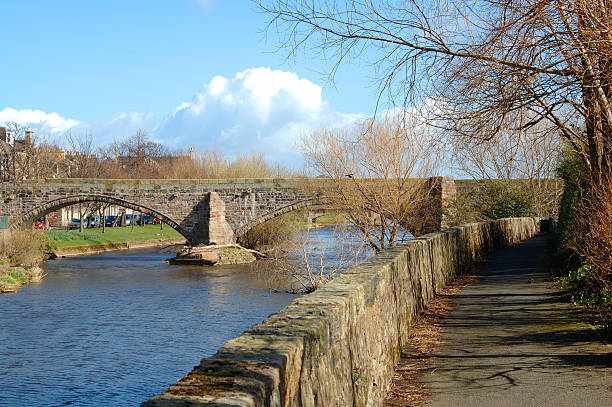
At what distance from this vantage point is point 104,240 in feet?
140

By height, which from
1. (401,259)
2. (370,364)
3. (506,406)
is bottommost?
(506,406)

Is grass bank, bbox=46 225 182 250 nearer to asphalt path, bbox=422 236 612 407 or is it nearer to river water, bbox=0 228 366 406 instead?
river water, bbox=0 228 366 406

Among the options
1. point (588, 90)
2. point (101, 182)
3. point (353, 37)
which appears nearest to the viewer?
point (353, 37)

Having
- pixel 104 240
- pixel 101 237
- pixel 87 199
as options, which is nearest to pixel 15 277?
pixel 87 199

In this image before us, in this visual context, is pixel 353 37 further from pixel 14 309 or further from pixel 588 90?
pixel 14 309

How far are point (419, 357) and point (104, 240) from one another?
38420 mm

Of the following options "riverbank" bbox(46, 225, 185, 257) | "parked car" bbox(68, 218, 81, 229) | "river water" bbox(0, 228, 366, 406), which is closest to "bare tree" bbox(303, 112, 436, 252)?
"river water" bbox(0, 228, 366, 406)

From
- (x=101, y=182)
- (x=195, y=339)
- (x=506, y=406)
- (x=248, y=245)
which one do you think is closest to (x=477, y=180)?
(x=248, y=245)

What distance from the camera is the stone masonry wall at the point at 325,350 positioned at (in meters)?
2.83

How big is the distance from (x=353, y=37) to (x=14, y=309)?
16.9 m

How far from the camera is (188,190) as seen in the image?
128ft

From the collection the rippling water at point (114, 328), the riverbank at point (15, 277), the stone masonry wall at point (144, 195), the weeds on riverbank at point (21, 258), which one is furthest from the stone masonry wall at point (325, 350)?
the stone masonry wall at point (144, 195)

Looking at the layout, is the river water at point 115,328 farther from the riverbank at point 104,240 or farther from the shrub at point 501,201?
the shrub at point 501,201

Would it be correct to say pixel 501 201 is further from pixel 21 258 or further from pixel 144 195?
pixel 21 258
